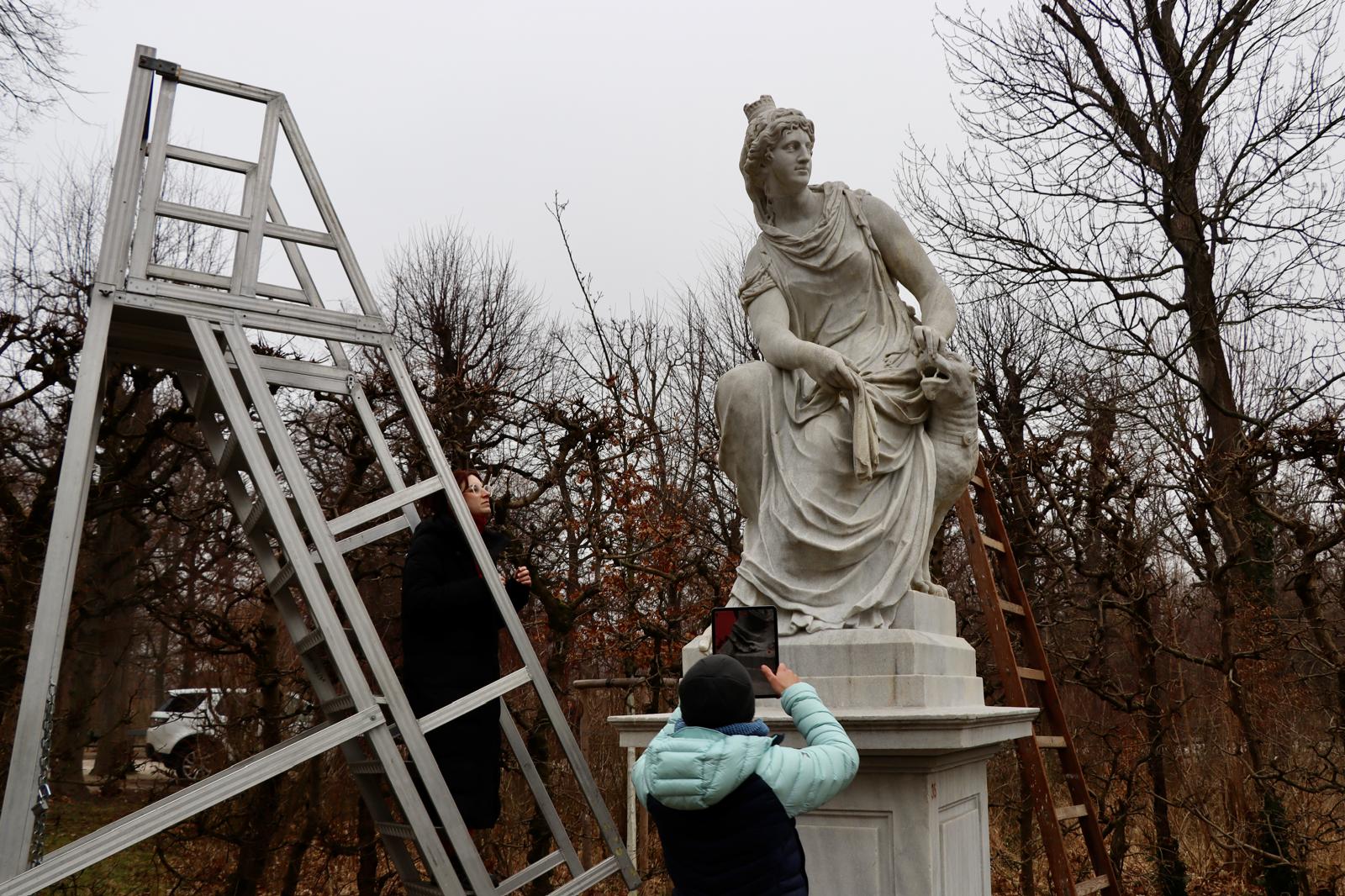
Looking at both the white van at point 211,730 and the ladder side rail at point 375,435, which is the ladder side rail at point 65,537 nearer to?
the ladder side rail at point 375,435

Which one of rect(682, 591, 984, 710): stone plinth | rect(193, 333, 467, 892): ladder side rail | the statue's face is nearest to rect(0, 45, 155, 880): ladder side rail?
rect(193, 333, 467, 892): ladder side rail

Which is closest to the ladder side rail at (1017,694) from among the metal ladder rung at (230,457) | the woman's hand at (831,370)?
the woman's hand at (831,370)

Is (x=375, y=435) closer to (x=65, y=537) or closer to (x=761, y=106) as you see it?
(x=65, y=537)

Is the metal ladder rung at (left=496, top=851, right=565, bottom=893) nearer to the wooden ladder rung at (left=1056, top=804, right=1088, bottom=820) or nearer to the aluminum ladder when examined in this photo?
the aluminum ladder

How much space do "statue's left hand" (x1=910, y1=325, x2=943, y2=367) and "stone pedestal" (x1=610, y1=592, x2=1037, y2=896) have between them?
878mm

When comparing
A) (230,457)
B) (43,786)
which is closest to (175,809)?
(43,786)

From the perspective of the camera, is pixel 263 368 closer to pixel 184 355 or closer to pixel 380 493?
pixel 184 355

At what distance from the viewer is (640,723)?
3.83 meters

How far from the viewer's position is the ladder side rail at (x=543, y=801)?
3.89 m

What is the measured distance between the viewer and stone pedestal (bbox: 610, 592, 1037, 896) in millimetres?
3451

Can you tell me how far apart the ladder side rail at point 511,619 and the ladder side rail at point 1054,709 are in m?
2.81

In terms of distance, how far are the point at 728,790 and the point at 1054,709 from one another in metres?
3.99

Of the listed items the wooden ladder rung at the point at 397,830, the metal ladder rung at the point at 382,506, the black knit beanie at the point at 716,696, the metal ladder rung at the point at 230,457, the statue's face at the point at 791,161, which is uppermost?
the statue's face at the point at 791,161

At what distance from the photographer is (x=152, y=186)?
3.56 metres
